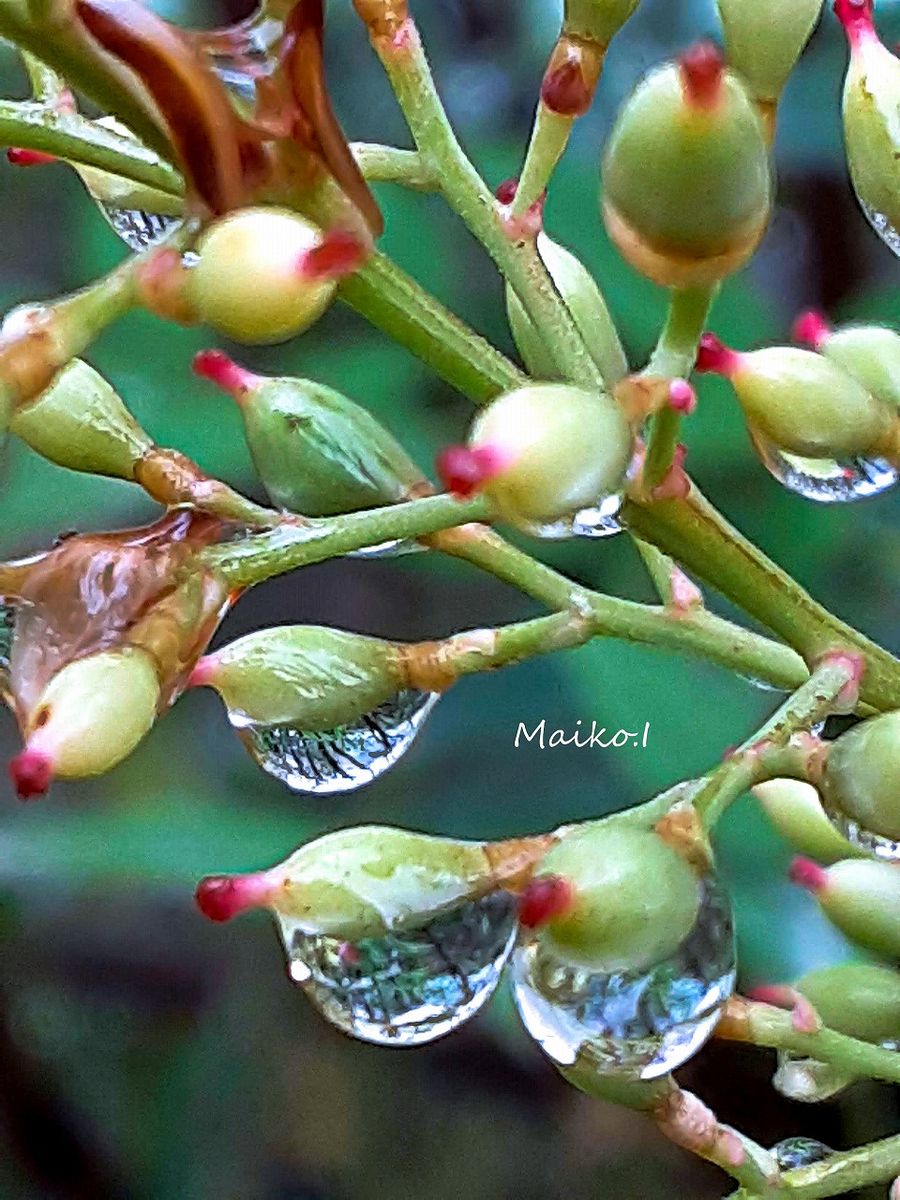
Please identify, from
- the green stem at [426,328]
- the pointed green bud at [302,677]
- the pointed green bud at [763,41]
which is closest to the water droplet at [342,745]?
the pointed green bud at [302,677]

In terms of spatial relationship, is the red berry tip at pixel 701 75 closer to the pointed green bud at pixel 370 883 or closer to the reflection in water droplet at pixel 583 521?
the reflection in water droplet at pixel 583 521

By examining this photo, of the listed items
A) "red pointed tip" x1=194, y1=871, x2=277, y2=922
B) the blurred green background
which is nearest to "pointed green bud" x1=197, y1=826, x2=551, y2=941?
"red pointed tip" x1=194, y1=871, x2=277, y2=922

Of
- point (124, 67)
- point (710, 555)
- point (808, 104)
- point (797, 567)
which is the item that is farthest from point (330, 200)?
point (808, 104)

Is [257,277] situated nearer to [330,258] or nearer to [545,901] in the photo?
[330,258]

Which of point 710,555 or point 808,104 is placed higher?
point 710,555

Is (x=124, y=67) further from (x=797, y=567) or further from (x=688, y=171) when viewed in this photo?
(x=797, y=567)
